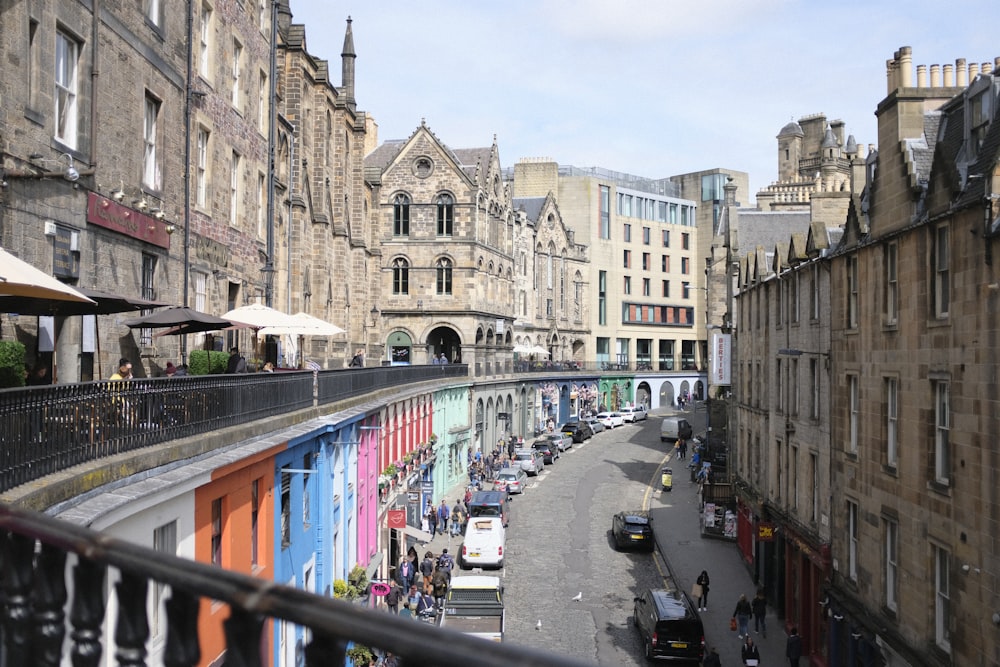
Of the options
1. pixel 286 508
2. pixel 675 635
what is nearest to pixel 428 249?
pixel 675 635

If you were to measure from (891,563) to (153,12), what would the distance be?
60.6ft

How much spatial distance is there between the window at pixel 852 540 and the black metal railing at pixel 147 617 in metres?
19.8

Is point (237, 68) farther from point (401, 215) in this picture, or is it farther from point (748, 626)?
point (401, 215)

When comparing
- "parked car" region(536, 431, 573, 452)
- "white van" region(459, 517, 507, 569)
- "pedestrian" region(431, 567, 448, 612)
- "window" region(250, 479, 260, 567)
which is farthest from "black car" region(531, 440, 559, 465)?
"window" region(250, 479, 260, 567)

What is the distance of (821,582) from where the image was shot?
2270 cm

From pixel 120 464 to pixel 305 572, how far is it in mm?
10384

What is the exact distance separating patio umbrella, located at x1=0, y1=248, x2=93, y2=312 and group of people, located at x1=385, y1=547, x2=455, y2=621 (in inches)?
659


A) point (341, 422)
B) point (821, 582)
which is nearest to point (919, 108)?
point (821, 582)

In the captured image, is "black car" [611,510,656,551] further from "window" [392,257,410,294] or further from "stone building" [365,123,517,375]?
"window" [392,257,410,294]

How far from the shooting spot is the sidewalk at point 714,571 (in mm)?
25000

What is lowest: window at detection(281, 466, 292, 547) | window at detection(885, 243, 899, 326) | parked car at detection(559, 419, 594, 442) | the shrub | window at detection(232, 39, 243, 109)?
parked car at detection(559, 419, 594, 442)

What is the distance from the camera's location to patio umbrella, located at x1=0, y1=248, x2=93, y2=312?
8164 millimetres

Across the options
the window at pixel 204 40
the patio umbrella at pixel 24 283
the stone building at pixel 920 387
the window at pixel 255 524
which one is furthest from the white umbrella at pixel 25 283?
the window at pixel 204 40

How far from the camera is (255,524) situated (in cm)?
1544
